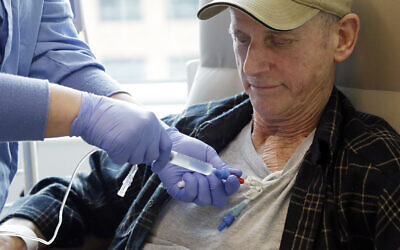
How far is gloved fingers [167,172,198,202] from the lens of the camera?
46.3 inches

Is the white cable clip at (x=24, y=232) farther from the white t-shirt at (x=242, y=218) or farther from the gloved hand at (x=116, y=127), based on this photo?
the gloved hand at (x=116, y=127)

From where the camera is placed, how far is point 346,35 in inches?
49.1

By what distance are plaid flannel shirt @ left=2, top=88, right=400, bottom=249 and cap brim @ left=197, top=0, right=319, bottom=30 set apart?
0.24 metres

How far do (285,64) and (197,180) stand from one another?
0.34m

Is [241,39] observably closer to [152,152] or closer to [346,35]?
[346,35]

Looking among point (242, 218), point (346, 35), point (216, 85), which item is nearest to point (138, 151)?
point (242, 218)

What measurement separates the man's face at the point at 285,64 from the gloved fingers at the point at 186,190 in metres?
0.25

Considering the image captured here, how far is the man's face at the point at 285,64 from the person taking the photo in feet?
3.89

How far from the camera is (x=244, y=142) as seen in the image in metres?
1.37

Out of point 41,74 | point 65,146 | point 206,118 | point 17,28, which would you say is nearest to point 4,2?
point 17,28

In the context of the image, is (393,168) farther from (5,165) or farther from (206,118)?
(5,165)

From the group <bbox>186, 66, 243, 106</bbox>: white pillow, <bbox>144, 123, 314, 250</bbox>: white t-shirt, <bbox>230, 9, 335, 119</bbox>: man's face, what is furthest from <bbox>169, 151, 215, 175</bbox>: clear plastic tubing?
<bbox>186, 66, 243, 106</bbox>: white pillow

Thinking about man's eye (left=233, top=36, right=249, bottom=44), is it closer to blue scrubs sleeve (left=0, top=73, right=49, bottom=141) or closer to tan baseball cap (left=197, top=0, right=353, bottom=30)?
tan baseball cap (left=197, top=0, right=353, bottom=30)

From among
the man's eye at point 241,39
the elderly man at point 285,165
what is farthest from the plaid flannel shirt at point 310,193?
the man's eye at point 241,39
